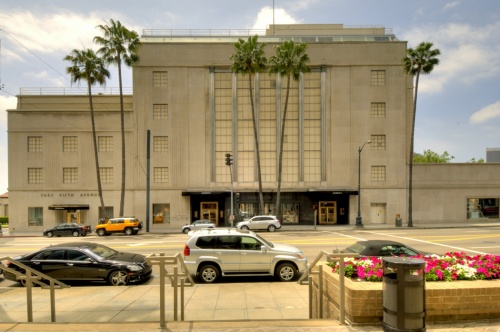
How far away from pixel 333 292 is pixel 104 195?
35.4m

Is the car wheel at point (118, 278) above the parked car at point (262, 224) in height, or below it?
above

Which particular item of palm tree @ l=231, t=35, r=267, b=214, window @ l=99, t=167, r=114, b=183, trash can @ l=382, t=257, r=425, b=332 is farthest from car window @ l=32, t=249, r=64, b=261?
window @ l=99, t=167, r=114, b=183

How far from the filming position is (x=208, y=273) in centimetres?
1177

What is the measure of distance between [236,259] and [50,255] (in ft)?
20.6

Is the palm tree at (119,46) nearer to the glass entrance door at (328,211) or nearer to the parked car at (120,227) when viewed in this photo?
the parked car at (120,227)

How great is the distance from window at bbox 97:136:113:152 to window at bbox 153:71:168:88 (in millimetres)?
7432

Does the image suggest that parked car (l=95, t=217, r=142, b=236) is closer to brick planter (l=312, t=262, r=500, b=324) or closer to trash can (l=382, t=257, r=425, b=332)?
brick planter (l=312, t=262, r=500, b=324)

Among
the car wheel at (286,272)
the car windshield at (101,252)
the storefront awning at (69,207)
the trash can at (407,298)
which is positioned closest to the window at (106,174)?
the storefront awning at (69,207)

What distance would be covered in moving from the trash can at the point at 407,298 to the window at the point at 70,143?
38.7m

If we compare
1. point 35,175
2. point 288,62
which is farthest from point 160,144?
point 288,62

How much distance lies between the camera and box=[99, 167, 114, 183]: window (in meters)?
38.2

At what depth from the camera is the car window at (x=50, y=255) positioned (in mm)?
12150

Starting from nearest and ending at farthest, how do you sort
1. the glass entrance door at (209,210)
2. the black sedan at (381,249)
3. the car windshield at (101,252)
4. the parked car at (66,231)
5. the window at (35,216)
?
the black sedan at (381,249), the car windshield at (101,252), the parked car at (66,231), the window at (35,216), the glass entrance door at (209,210)

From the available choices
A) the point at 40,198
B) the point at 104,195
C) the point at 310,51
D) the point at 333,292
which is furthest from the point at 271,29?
the point at 333,292
